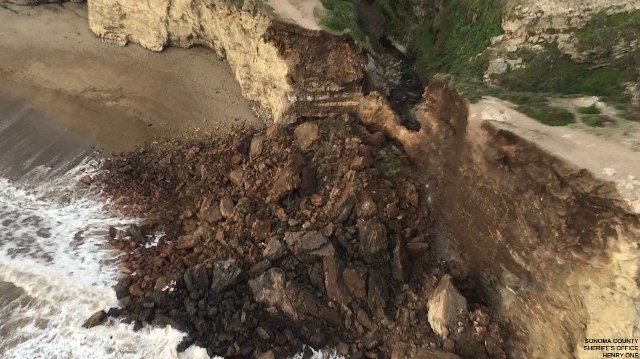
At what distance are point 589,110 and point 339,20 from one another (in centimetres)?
977

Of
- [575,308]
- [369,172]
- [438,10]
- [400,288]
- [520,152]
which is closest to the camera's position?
[575,308]

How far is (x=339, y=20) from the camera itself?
1952cm

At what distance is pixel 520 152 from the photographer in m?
13.0

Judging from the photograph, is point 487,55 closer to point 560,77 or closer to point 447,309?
point 560,77

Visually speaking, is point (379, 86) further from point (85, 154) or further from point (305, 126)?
point (85, 154)

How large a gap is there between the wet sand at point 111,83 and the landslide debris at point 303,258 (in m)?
3.82

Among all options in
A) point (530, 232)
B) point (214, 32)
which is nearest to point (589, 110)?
point (530, 232)

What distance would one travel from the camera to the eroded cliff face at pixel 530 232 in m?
11.1

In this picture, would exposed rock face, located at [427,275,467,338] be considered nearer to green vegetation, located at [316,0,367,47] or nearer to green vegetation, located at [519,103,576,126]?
green vegetation, located at [519,103,576,126]

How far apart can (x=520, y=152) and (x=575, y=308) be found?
4112 mm

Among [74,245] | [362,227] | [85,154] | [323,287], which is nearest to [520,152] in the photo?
[362,227]

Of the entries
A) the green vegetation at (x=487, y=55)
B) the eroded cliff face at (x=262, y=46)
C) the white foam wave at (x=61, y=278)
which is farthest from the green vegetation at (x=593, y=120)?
the white foam wave at (x=61, y=278)

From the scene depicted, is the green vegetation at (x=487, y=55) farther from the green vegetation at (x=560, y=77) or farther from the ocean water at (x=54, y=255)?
the ocean water at (x=54, y=255)

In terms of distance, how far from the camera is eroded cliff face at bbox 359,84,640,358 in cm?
1105
